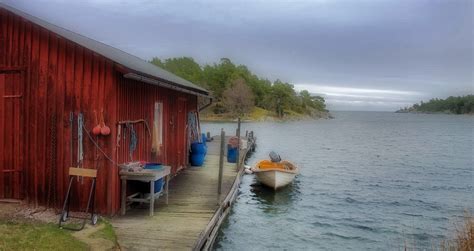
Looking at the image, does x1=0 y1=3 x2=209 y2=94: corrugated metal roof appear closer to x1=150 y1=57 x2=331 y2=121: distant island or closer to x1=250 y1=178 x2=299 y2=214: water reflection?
x1=250 y1=178 x2=299 y2=214: water reflection

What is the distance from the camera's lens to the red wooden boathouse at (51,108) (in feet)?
30.4

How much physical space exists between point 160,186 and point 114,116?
7.88 feet

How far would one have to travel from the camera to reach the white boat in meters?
18.4

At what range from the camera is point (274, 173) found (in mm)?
18391

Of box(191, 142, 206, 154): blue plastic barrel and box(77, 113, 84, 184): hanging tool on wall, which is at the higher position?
box(77, 113, 84, 184): hanging tool on wall

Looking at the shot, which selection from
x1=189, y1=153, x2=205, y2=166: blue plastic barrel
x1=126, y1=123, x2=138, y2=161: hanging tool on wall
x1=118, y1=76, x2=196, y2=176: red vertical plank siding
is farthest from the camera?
x1=189, y1=153, x2=205, y2=166: blue plastic barrel

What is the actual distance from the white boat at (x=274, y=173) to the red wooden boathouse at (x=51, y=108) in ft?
31.6

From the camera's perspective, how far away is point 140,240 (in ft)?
26.6

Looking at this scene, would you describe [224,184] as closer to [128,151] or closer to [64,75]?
[128,151]

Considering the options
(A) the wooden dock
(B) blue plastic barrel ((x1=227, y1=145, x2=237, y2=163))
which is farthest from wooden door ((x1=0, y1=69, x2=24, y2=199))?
(B) blue plastic barrel ((x1=227, y1=145, x2=237, y2=163))

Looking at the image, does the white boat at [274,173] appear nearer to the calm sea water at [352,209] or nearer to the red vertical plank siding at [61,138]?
the calm sea water at [352,209]

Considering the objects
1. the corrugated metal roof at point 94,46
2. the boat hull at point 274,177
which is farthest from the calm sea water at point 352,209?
the corrugated metal roof at point 94,46

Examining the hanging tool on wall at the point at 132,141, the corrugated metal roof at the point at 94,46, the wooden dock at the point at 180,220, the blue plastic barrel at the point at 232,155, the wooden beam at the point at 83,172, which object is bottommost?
the wooden dock at the point at 180,220

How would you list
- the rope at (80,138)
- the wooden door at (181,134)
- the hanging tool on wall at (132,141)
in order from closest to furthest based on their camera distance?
1. the rope at (80,138)
2. the hanging tool on wall at (132,141)
3. the wooden door at (181,134)
